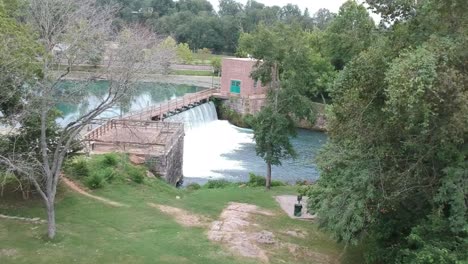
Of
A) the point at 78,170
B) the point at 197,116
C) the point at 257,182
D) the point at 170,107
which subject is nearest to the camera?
the point at 78,170

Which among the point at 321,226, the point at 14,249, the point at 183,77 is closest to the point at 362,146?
the point at 321,226

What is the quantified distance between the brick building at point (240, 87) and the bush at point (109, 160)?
28036 millimetres

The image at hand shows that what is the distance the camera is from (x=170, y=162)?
25.8m

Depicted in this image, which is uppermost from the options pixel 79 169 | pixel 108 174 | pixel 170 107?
pixel 170 107

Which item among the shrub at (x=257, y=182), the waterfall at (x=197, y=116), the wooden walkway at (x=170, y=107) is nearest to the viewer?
the shrub at (x=257, y=182)

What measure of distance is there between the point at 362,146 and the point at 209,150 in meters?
24.8

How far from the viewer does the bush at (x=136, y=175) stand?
67.4 ft

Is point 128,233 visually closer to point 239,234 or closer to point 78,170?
point 239,234

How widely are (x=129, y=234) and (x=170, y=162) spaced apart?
11.6 meters

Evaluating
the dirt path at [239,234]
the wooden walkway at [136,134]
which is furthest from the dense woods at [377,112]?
the wooden walkway at [136,134]

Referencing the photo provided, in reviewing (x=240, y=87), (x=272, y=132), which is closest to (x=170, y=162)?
(x=272, y=132)

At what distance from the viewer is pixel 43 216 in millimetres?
15031

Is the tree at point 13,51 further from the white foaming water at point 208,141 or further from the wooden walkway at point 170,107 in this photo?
the wooden walkway at point 170,107

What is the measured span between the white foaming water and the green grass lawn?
11.7 metres
